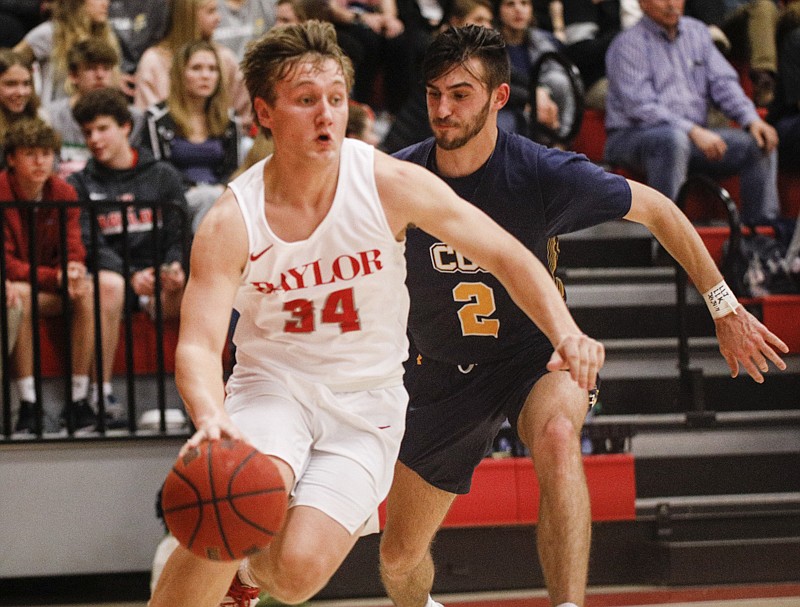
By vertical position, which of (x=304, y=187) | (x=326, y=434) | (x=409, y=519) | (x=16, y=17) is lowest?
(x=409, y=519)

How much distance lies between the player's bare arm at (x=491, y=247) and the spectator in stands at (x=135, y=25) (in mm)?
4870

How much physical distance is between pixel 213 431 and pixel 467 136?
5.45ft

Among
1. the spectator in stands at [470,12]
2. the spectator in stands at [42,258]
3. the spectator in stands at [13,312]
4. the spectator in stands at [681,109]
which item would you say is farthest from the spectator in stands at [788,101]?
the spectator in stands at [13,312]

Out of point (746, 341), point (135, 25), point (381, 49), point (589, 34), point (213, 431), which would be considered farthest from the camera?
point (589, 34)

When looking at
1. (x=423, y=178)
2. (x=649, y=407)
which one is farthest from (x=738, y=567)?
(x=423, y=178)

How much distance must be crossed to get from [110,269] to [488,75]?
2740 mm

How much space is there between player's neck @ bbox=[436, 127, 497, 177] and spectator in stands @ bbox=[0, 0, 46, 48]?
482cm

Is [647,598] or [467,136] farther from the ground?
[467,136]

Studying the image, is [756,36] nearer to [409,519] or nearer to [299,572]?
[409,519]

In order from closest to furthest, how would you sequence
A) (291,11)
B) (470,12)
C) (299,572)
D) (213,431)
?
1. (213,431)
2. (299,572)
3. (470,12)
4. (291,11)

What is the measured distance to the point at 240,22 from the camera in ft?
26.3

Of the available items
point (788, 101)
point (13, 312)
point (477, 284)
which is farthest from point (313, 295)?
point (788, 101)

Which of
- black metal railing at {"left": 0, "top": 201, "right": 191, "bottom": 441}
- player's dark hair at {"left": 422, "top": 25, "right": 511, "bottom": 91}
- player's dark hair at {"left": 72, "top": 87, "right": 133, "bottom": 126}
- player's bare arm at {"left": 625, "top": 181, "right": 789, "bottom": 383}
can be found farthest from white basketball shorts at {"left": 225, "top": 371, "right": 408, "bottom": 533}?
player's dark hair at {"left": 72, "top": 87, "right": 133, "bottom": 126}

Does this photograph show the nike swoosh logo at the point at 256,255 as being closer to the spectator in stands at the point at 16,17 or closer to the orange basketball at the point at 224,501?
the orange basketball at the point at 224,501
